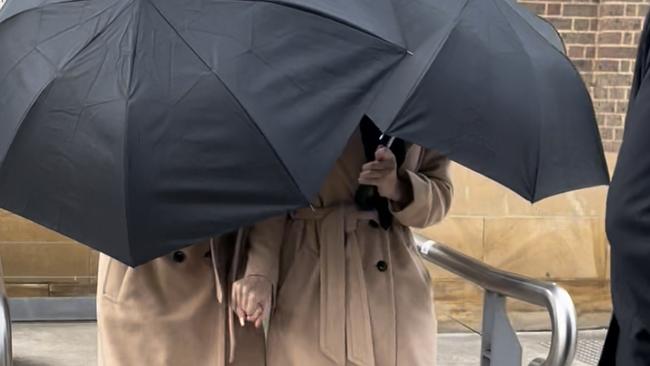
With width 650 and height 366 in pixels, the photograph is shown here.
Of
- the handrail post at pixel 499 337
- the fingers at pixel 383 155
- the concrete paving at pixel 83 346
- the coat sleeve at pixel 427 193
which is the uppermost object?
the fingers at pixel 383 155

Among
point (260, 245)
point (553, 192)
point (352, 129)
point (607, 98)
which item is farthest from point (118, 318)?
point (607, 98)

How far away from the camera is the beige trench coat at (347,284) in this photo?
222 cm

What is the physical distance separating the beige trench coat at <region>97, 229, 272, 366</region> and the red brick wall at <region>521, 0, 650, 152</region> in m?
4.23

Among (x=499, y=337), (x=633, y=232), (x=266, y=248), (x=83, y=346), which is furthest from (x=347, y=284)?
(x=83, y=346)

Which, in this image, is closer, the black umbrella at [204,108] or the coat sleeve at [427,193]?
the black umbrella at [204,108]

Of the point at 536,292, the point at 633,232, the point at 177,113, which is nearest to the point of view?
the point at 633,232

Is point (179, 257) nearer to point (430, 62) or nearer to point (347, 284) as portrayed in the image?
point (347, 284)

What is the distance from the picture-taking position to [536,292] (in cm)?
258

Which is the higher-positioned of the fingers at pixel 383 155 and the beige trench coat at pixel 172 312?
the fingers at pixel 383 155

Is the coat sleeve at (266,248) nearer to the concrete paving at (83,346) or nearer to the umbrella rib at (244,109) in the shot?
the umbrella rib at (244,109)

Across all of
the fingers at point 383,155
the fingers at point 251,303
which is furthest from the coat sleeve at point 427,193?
the fingers at point 251,303

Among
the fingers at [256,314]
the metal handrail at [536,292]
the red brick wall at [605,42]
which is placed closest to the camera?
the fingers at [256,314]

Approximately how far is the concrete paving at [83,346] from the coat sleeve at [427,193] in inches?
117

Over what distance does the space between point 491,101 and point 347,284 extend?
1.89ft
